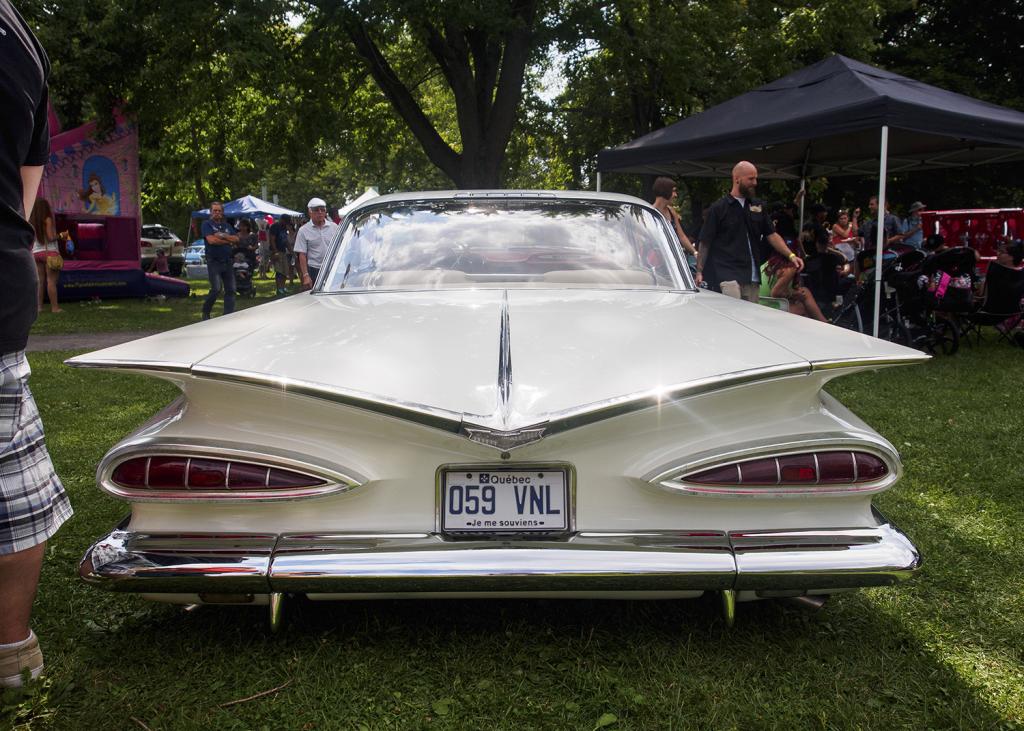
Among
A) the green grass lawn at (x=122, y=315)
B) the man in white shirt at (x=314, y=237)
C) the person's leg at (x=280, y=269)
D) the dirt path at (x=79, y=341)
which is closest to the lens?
the dirt path at (x=79, y=341)

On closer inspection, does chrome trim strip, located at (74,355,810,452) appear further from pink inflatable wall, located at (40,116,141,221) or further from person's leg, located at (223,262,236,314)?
Result: pink inflatable wall, located at (40,116,141,221)

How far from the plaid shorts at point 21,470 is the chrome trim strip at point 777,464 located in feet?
5.12

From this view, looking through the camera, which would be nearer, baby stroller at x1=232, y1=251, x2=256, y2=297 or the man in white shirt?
the man in white shirt

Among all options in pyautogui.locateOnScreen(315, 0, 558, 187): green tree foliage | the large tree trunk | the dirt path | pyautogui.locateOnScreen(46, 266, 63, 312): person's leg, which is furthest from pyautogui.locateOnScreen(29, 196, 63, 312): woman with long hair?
the large tree trunk

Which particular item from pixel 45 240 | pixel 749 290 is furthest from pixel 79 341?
pixel 749 290

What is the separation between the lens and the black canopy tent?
8703mm

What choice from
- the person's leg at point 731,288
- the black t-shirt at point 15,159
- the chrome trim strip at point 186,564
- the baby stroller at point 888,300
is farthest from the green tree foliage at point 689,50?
the chrome trim strip at point 186,564

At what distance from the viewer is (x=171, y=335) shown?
260 cm

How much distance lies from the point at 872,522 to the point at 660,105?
2112cm

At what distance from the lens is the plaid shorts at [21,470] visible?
85.4 inches

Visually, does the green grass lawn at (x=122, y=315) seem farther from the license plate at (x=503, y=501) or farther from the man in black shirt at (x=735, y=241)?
the license plate at (x=503, y=501)

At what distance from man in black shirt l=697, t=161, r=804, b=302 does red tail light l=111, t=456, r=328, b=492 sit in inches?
213

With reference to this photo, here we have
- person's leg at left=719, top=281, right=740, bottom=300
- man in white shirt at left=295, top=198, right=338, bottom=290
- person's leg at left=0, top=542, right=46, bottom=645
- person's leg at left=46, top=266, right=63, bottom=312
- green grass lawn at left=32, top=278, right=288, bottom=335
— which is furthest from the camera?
person's leg at left=46, top=266, right=63, bottom=312

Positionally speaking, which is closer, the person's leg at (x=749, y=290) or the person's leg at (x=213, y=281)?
the person's leg at (x=749, y=290)
